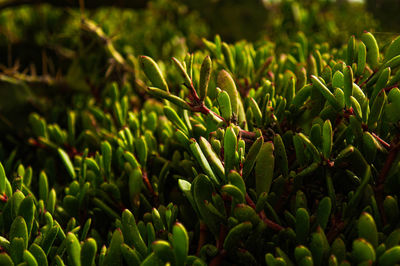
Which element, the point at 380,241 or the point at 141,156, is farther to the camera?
the point at 141,156

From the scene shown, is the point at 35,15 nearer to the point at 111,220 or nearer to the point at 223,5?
the point at 223,5

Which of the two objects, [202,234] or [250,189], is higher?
[250,189]

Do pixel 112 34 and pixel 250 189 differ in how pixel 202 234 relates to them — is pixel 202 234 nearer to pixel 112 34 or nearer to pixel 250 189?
pixel 250 189

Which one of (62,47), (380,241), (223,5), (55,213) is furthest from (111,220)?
(223,5)

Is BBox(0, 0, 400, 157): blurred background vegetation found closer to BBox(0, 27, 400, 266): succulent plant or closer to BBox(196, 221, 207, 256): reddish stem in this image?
BBox(0, 27, 400, 266): succulent plant

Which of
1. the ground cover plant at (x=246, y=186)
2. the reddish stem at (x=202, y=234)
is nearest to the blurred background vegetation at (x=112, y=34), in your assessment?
the ground cover plant at (x=246, y=186)

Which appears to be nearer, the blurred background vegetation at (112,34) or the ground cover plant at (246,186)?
the ground cover plant at (246,186)

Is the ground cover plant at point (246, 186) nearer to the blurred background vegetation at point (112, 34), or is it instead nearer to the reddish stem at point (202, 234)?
the reddish stem at point (202, 234)

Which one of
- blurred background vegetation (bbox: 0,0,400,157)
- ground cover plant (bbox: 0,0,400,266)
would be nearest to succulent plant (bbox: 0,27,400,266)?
ground cover plant (bbox: 0,0,400,266)

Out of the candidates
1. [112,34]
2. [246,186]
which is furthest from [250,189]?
[112,34]
